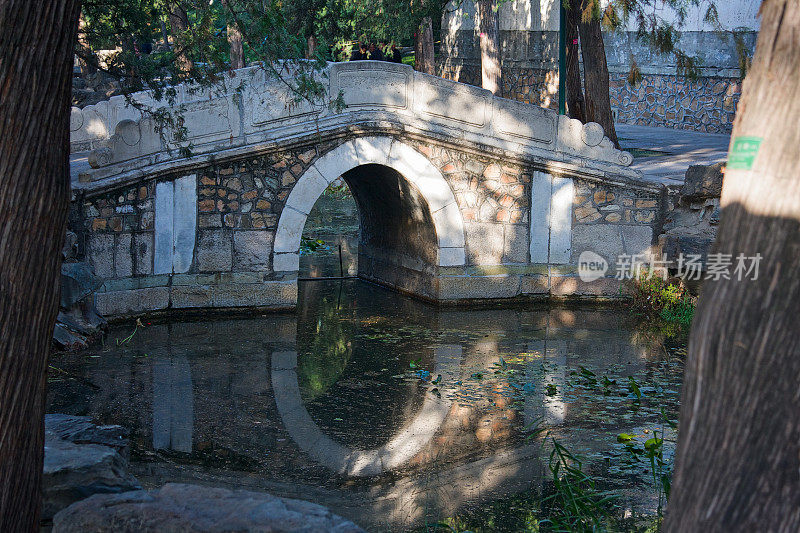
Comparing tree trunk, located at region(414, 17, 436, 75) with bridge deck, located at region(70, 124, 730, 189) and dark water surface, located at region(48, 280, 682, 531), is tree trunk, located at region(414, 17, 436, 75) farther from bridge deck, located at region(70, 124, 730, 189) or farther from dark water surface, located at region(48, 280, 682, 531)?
dark water surface, located at region(48, 280, 682, 531)

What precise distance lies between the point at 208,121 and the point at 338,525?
657cm

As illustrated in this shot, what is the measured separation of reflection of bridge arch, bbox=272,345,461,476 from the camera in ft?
18.7

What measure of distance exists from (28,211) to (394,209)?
8116 millimetres

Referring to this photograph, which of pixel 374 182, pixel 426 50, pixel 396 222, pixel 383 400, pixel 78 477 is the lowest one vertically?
pixel 383 400

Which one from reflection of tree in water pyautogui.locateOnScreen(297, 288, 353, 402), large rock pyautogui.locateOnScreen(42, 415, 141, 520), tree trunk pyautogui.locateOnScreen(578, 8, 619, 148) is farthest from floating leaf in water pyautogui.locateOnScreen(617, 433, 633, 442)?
tree trunk pyautogui.locateOnScreen(578, 8, 619, 148)

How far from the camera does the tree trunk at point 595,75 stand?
1166 centimetres

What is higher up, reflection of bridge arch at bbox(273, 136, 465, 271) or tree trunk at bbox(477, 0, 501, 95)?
tree trunk at bbox(477, 0, 501, 95)

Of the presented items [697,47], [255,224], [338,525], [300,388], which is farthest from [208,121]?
[697,47]

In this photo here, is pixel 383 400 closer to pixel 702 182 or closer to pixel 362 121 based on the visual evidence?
pixel 362 121

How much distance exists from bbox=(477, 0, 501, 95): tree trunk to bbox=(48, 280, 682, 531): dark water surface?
7.04 meters

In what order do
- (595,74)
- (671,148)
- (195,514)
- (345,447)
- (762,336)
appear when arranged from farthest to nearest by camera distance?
(671,148)
(595,74)
(345,447)
(195,514)
(762,336)

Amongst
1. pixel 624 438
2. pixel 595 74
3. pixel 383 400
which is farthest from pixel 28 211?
pixel 595 74

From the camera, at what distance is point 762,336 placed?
245 cm

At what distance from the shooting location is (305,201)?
31.8 feet
